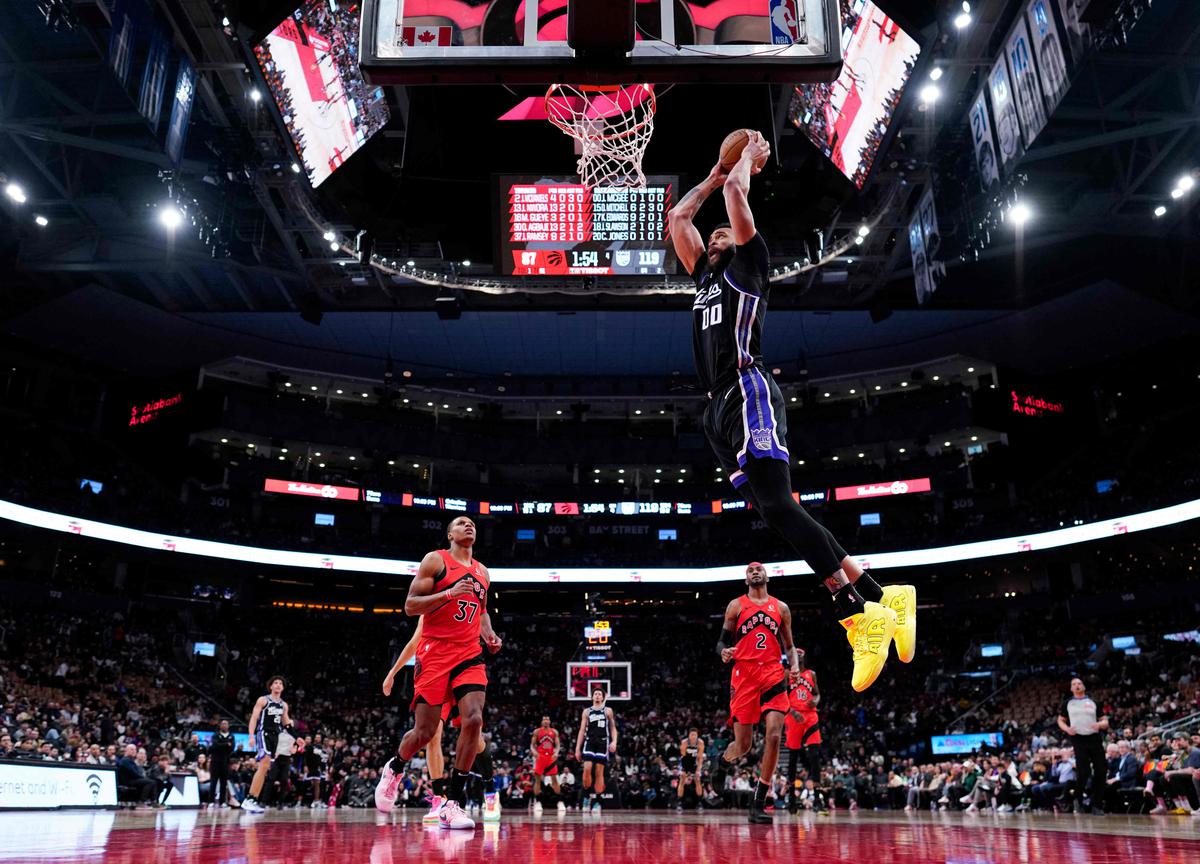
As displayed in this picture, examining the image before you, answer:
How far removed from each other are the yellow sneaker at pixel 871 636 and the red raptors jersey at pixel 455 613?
2966 millimetres

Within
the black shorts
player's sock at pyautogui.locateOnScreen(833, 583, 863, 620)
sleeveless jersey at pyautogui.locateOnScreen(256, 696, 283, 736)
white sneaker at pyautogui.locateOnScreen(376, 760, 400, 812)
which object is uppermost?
the black shorts

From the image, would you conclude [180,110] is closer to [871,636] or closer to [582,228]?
[582,228]

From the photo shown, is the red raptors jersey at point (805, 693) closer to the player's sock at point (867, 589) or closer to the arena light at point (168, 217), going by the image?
the player's sock at point (867, 589)

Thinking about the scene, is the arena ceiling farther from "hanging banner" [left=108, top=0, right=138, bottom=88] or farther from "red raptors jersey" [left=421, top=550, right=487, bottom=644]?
"red raptors jersey" [left=421, top=550, right=487, bottom=644]

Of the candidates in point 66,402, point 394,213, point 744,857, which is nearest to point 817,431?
point 394,213

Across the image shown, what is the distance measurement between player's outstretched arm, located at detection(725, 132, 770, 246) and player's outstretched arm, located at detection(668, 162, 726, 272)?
8.5 inches

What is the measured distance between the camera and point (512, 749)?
30.9 m

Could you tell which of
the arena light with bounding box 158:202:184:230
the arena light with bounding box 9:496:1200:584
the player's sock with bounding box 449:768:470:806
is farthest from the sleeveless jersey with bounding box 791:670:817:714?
the arena light with bounding box 158:202:184:230

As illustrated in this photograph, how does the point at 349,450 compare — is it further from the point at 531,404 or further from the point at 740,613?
the point at 740,613

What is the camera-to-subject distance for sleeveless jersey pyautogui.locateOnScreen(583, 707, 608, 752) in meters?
14.5

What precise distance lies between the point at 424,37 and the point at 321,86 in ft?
36.5

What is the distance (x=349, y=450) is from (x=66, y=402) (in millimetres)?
11137

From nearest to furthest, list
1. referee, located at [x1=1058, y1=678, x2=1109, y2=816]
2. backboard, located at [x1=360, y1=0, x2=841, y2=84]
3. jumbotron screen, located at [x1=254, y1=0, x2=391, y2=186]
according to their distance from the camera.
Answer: backboard, located at [x1=360, y1=0, x2=841, y2=84]
referee, located at [x1=1058, y1=678, x2=1109, y2=816]
jumbotron screen, located at [x1=254, y1=0, x2=391, y2=186]

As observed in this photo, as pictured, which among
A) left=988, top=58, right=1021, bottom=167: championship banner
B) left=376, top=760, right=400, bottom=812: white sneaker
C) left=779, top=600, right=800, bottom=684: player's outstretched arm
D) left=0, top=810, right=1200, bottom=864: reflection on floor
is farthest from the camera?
left=988, top=58, right=1021, bottom=167: championship banner
